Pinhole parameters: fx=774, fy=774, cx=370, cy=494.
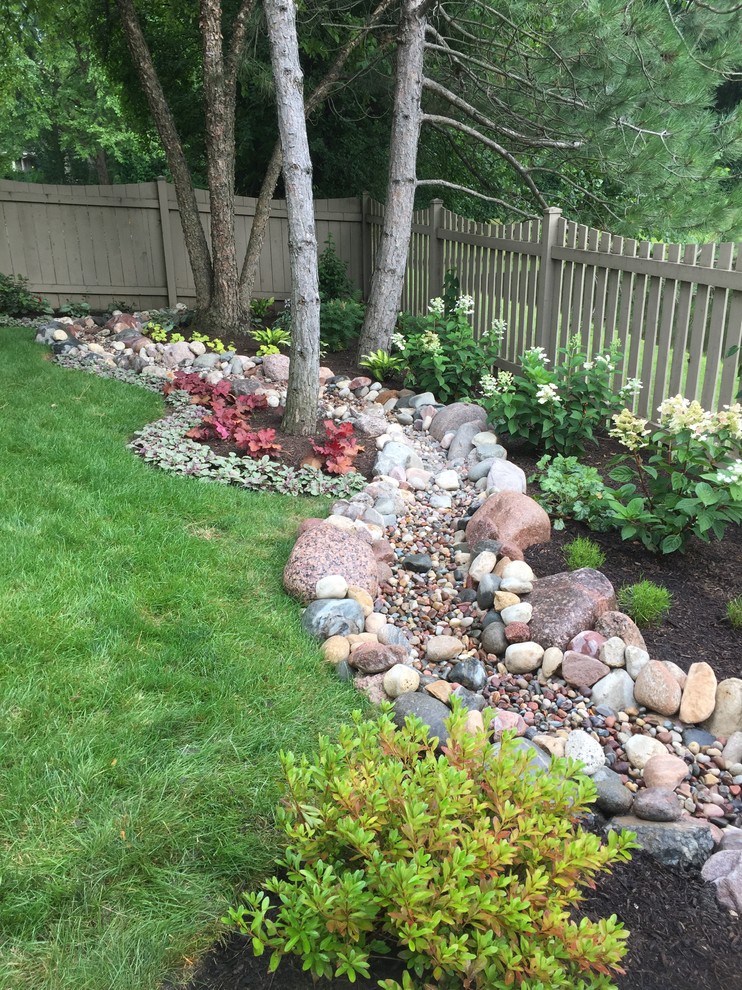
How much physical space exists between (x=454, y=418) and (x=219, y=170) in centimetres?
392

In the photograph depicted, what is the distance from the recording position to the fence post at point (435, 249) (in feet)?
25.4

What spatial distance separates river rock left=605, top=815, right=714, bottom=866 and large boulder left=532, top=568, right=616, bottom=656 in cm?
93

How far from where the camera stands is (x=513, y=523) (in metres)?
3.90

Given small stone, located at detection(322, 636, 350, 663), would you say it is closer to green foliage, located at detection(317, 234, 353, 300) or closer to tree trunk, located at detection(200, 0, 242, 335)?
tree trunk, located at detection(200, 0, 242, 335)

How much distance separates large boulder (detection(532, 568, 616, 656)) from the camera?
3.19 metres

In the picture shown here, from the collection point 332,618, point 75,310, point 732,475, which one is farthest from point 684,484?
point 75,310

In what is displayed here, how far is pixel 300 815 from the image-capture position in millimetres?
1908

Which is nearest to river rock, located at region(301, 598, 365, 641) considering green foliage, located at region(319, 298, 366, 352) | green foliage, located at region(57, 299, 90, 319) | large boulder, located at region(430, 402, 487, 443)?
large boulder, located at region(430, 402, 487, 443)

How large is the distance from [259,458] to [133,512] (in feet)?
3.73

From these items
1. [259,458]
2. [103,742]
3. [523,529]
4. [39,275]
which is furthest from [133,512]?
[39,275]

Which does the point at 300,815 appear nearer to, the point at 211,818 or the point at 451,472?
the point at 211,818

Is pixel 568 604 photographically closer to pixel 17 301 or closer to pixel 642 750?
pixel 642 750

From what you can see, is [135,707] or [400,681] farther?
[400,681]

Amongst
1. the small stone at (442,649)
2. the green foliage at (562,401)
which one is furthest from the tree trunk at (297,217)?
the small stone at (442,649)
